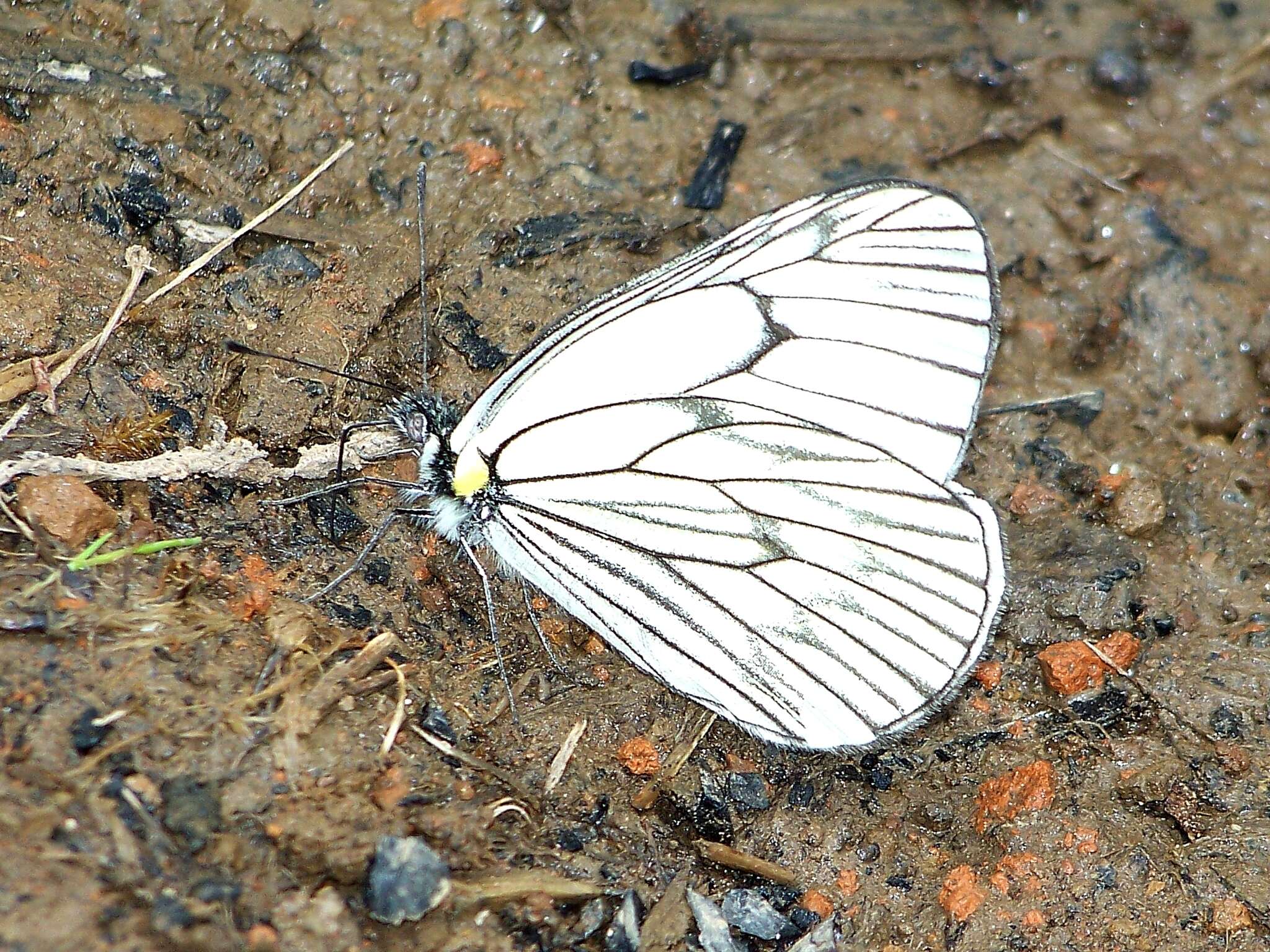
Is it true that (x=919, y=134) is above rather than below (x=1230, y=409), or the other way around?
above

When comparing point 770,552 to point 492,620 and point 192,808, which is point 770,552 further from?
point 192,808

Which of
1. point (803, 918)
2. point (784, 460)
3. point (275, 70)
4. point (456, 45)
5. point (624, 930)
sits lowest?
point (803, 918)

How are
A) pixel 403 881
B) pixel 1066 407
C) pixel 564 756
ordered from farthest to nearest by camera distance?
pixel 1066 407 → pixel 564 756 → pixel 403 881

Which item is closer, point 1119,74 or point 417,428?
point 417,428

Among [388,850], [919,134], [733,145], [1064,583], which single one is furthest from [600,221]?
[388,850]

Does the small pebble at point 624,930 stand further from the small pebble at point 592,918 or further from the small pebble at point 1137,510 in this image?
the small pebble at point 1137,510

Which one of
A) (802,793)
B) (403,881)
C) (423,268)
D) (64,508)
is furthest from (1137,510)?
(64,508)

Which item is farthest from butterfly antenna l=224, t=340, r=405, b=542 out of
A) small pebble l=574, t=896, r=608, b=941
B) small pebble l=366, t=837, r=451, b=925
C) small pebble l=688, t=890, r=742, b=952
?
small pebble l=688, t=890, r=742, b=952

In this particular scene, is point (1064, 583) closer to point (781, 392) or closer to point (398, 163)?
point (781, 392)
